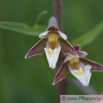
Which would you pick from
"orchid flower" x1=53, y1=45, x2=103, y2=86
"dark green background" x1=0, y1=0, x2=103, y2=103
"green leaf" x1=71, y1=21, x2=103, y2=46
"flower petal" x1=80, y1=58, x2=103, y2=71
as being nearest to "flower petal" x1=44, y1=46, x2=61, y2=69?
"orchid flower" x1=53, y1=45, x2=103, y2=86

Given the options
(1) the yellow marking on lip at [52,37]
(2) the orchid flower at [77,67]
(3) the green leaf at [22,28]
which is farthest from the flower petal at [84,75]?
(3) the green leaf at [22,28]

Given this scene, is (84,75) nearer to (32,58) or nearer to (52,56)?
(52,56)

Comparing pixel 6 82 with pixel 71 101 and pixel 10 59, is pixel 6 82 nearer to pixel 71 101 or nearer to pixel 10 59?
pixel 10 59

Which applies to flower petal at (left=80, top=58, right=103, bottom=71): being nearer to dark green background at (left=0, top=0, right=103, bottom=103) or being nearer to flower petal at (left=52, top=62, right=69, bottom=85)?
flower petal at (left=52, top=62, right=69, bottom=85)

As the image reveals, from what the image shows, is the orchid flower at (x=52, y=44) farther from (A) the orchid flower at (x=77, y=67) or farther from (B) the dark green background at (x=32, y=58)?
(B) the dark green background at (x=32, y=58)

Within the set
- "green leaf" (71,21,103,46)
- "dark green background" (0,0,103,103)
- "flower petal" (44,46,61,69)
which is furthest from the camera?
"dark green background" (0,0,103,103)

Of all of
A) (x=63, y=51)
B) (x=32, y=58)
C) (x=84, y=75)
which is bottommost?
(x=84, y=75)

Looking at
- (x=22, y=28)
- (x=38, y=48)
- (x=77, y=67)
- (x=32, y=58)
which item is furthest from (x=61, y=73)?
(x=32, y=58)
